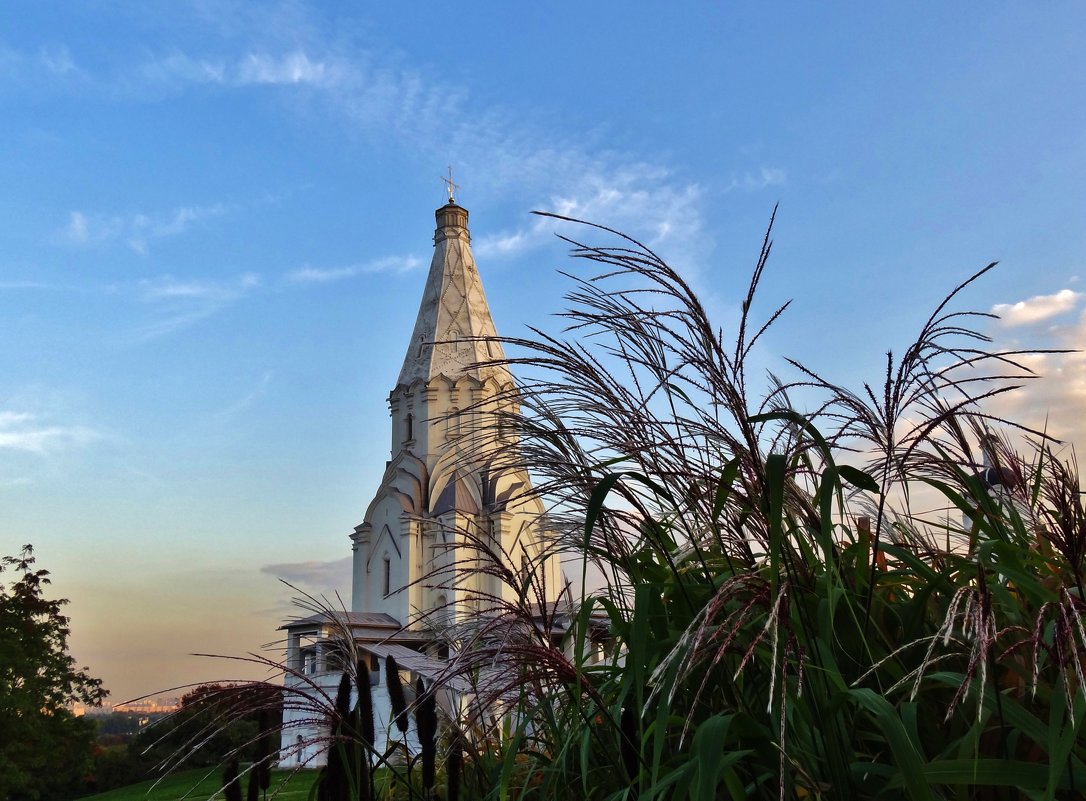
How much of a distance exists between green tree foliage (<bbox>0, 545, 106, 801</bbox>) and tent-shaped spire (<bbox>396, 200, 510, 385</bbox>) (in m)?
12.7

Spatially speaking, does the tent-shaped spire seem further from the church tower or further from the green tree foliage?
the green tree foliage

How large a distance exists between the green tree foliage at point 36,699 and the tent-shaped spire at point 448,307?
1268cm

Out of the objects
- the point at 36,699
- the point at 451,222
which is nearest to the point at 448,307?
the point at 451,222

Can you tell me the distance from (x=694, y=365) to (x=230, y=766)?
1767 millimetres

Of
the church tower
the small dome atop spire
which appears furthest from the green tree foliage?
the small dome atop spire

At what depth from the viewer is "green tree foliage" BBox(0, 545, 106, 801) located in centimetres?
1859

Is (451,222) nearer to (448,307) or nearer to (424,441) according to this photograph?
(448,307)

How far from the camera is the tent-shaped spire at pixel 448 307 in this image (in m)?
29.9

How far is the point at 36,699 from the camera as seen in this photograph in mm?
19375

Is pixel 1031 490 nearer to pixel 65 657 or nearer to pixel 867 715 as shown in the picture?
pixel 867 715

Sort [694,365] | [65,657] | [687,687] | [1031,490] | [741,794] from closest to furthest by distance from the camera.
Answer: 1. [741,794]
2. [694,365]
3. [687,687]
4. [1031,490]
5. [65,657]

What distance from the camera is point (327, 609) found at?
3.09 metres

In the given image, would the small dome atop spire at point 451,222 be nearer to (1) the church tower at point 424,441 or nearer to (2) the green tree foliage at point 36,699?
(1) the church tower at point 424,441

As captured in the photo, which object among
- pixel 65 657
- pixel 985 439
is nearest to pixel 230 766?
pixel 985 439
